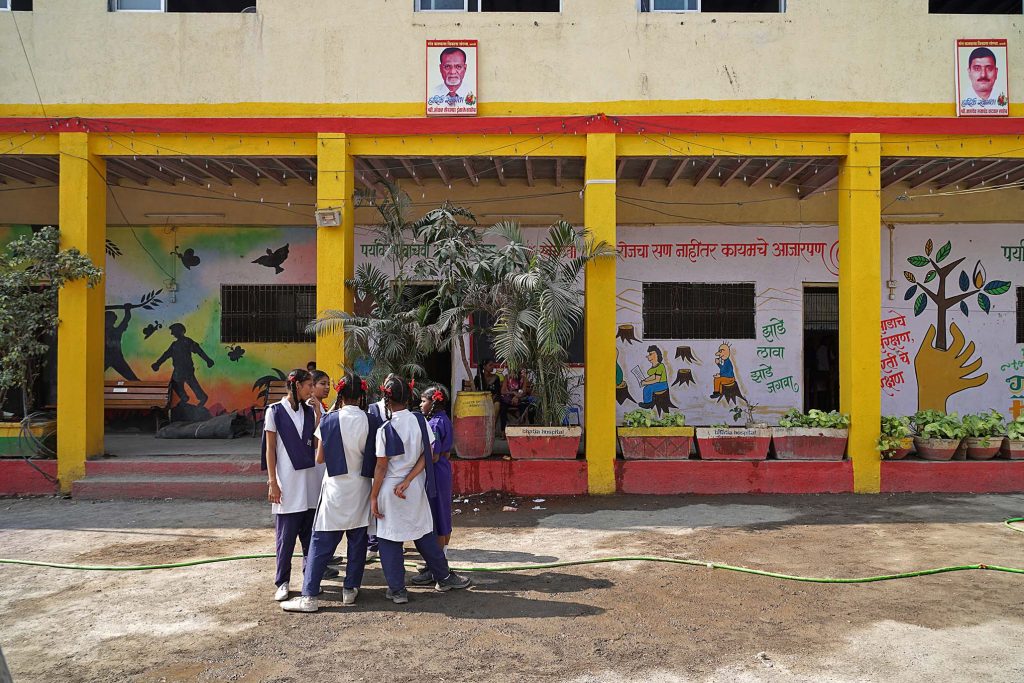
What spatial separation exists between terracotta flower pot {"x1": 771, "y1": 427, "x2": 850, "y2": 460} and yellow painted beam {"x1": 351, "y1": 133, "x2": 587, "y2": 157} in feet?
13.7

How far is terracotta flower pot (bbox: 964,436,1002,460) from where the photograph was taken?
30.0 feet

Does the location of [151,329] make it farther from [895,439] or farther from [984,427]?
[984,427]

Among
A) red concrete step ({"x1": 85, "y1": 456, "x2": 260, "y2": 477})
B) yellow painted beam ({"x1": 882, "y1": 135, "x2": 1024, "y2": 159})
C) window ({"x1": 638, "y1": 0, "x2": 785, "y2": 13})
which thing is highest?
window ({"x1": 638, "y1": 0, "x2": 785, "y2": 13})

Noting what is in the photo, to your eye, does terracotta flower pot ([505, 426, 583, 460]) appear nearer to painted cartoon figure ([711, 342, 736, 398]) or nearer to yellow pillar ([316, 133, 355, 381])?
yellow pillar ([316, 133, 355, 381])

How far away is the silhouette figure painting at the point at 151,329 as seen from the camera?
41.0 feet

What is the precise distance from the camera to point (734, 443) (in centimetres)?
912

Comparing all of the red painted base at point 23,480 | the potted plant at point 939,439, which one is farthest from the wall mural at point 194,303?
the potted plant at point 939,439

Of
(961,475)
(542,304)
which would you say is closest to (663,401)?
(961,475)

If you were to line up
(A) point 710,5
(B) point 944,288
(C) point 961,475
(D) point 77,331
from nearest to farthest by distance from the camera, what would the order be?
(C) point 961,475, (D) point 77,331, (A) point 710,5, (B) point 944,288

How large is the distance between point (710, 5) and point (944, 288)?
6003 mm

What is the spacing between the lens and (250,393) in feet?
40.9

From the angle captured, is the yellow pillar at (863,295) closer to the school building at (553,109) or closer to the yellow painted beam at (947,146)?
the school building at (553,109)

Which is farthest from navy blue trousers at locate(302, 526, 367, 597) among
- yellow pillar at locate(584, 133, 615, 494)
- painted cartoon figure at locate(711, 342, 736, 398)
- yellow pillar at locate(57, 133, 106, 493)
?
painted cartoon figure at locate(711, 342, 736, 398)

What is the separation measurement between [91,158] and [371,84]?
142 inches
